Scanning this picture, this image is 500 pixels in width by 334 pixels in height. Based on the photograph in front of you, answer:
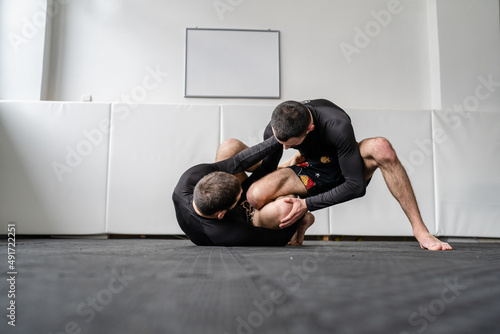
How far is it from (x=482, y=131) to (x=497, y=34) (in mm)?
1054

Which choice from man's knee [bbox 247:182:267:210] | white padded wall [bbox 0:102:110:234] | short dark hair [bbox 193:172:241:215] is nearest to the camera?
short dark hair [bbox 193:172:241:215]

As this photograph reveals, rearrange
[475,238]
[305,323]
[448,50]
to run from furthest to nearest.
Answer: [448,50]
[475,238]
[305,323]

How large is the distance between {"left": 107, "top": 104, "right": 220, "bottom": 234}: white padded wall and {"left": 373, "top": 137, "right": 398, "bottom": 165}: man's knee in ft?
5.37

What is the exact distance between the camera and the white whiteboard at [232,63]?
3.58 metres

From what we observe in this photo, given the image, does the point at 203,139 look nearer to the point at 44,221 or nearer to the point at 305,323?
the point at 44,221

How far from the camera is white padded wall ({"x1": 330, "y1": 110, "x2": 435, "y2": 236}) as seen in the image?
10.0 feet

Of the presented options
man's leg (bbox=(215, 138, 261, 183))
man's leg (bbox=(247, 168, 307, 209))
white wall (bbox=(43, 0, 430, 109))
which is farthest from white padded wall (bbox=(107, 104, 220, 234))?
man's leg (bbox=(247, 168, 307, 209))

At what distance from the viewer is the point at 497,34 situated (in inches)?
140

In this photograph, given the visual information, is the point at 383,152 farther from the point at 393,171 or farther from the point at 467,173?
the point at 467,173

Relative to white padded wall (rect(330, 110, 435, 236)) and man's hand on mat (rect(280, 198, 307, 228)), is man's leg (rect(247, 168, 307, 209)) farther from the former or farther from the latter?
white padded wall (rect(330, 110, 435, 236))

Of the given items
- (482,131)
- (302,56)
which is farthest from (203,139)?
(482,131)

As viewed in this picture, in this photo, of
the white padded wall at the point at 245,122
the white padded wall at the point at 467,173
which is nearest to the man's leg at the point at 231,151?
the white padded wall at the point at 245,122

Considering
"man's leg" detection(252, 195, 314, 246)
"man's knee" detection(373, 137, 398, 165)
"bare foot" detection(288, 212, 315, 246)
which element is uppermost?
"man's knee" detection(373, 137, 398, 165)

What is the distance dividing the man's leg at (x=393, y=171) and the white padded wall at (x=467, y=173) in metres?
1.58
